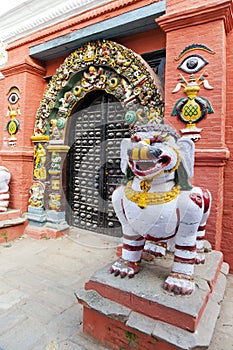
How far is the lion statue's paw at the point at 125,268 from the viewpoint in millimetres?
1866

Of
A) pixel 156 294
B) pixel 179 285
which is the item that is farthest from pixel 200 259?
pixel 156 294

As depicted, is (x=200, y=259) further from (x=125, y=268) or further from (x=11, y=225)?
(x=11, y=225)

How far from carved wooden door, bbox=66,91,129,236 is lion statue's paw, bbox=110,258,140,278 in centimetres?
203

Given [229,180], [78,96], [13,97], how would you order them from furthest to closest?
[13,97] → [78,96] → [229,180]

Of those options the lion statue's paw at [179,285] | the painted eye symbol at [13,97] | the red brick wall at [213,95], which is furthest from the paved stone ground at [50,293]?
the painted eye symbol at [13,97]

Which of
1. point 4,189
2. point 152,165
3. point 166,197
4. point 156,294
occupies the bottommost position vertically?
point 156,294

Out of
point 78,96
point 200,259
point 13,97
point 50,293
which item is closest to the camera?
point 200,259

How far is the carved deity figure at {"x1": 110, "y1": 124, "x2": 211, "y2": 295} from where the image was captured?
1.66m

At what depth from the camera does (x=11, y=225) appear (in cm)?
417

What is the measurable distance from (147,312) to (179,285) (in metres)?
0.29

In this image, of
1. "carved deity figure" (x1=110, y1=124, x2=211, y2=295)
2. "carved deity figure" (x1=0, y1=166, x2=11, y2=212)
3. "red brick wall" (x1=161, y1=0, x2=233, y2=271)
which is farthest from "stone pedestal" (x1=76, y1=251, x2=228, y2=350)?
"carved deity figure" (x1=0, y1=166, x2=11, y2=212)

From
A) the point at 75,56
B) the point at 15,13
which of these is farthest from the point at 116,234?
the point at 15,13

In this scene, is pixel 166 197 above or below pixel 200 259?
above

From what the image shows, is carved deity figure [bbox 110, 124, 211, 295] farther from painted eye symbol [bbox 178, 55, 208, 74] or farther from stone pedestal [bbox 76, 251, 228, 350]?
painted eye symbol [bbox 178, 55, 208, 74]
